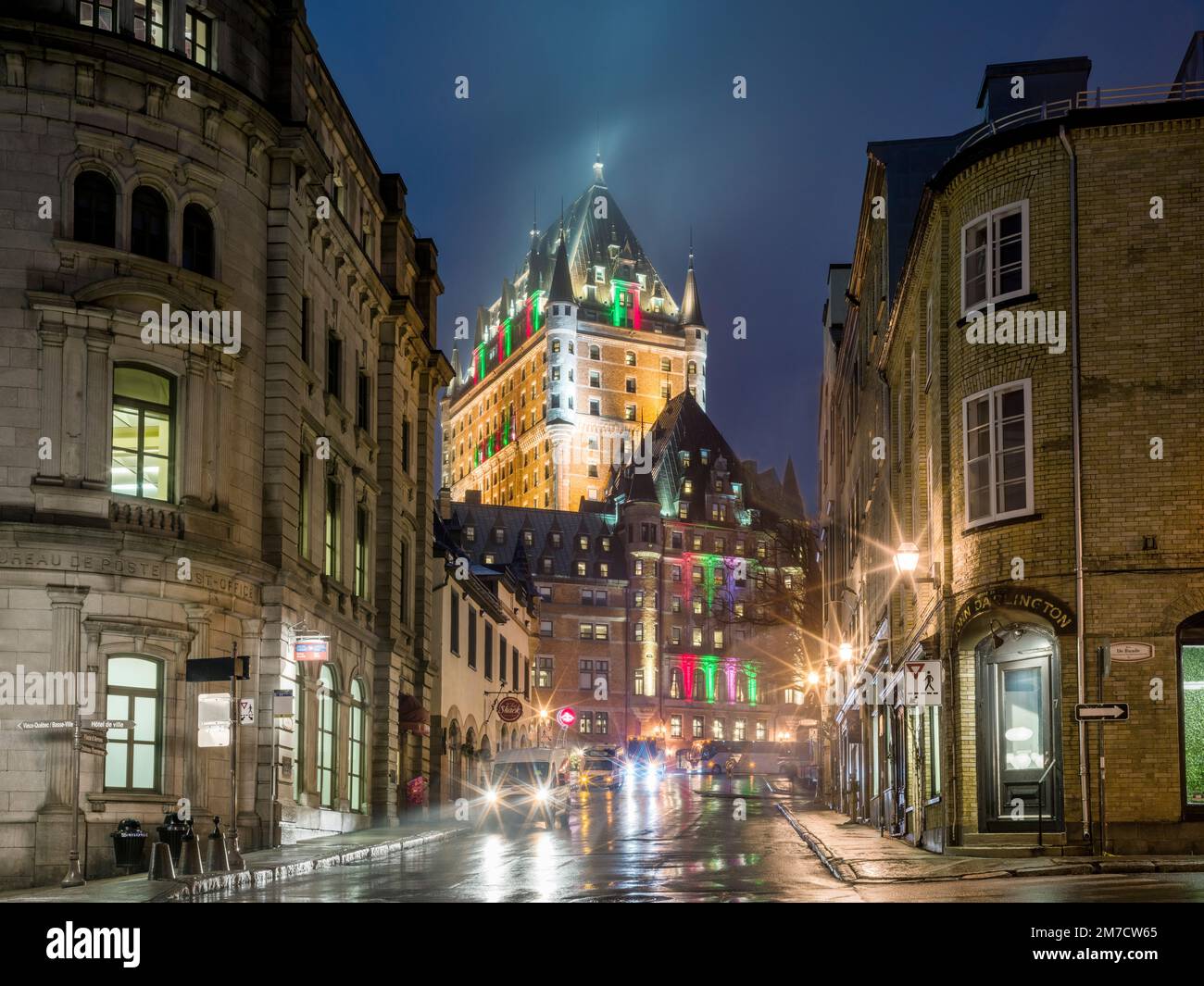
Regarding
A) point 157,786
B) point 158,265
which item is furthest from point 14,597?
point 158,265

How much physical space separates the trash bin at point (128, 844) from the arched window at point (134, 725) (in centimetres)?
124

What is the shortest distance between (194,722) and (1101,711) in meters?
15.6

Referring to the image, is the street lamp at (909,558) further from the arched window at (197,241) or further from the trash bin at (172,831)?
the arched window at (197,241)

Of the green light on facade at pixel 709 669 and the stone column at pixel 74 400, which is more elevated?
the stone column at pixel 74 400

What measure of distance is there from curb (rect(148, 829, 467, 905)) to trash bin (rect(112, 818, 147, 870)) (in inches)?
72.4

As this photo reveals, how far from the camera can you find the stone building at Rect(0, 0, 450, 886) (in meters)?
26.7

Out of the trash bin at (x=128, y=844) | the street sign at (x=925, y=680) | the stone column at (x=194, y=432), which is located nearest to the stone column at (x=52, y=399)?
the stone column at (x=194, y=432)

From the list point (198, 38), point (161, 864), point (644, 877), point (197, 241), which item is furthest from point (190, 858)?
point (198, 38)

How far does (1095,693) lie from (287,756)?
1642 cm

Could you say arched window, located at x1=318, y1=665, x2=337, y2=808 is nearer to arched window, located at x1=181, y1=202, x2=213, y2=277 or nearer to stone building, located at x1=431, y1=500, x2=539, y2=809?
stone building, located at x1=431, y1=500, x2=539, y2=809

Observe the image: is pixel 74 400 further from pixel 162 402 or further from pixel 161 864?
pixel 161 864

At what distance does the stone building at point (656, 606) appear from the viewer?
14512 centimetres

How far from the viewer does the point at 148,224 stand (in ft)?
96.8
